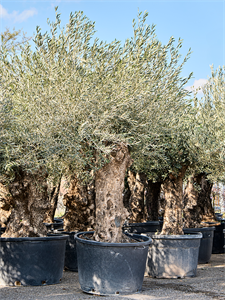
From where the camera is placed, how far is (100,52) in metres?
6.96

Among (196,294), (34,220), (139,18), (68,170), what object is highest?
(139,18)

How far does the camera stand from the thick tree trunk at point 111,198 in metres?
7.33

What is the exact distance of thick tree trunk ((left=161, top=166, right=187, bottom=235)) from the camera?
9.54 m

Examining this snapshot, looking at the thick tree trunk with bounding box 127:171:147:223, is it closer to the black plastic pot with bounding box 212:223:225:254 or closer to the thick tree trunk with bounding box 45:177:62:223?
the black plastic pot with bounding box 212:223:225:254

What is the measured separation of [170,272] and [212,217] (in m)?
6.39

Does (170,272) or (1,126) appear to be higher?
(1,126)

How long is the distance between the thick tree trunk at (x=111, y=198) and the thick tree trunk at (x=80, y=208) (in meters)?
2.62

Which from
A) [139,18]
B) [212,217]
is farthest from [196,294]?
[212,217]

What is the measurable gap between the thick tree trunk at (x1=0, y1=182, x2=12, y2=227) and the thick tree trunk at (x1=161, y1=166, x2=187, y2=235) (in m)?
4.46

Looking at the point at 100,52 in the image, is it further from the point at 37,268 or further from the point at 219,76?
the point at 37,268

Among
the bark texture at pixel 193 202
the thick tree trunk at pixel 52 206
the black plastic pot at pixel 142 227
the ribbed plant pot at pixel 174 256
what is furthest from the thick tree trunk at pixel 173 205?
the thick tree trunk at pixel 52 206

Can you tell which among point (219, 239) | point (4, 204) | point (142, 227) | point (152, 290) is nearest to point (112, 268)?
point (152, 290)

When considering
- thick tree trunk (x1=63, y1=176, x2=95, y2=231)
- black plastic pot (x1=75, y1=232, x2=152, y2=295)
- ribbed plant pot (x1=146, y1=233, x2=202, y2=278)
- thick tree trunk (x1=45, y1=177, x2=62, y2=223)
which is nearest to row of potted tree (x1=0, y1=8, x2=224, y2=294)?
black plastic pot (x1=75, y1=232, x2=152, y2=295)

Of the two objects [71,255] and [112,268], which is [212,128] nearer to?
[112,268]
